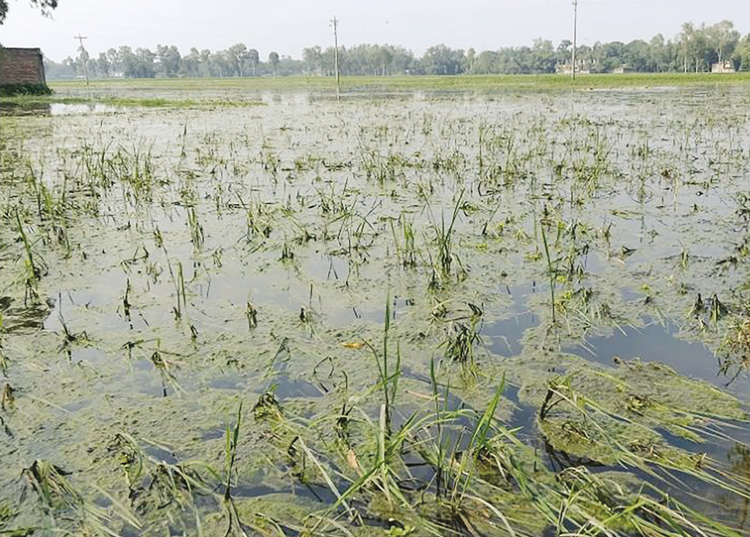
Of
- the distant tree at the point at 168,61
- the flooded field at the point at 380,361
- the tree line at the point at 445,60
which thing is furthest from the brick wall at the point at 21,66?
the distant tree at the point at 168,61

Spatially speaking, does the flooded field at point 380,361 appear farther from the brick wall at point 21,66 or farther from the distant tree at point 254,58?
the distant tree at point 254,58

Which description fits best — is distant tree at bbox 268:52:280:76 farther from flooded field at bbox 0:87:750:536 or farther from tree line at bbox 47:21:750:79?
flooded field at bbox 0:87:750:536

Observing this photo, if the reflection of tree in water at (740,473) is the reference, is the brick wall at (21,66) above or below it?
above

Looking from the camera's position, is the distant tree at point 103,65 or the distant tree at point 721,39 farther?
the distant tree at point 103,65

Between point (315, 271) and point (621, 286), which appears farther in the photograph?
point (315, 271)

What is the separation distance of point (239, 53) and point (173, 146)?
143 m

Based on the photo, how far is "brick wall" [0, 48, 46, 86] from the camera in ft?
104

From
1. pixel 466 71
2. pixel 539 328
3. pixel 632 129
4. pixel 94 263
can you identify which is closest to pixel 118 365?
pixel 94 263

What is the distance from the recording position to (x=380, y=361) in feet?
10.3

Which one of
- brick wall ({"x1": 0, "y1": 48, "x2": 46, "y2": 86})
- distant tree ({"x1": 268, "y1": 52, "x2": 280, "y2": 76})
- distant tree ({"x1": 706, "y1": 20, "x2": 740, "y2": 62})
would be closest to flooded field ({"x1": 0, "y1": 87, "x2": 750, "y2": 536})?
brick wall ({"x1": 0, "y1": 48, "x2": 46, "y2": 86})

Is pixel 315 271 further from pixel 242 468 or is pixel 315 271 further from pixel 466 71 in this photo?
pixel 466 71

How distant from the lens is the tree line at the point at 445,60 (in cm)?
9012

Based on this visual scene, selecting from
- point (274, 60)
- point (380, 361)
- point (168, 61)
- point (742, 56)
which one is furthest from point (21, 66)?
point (274, 60)

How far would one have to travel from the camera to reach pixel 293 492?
85.4 inches
